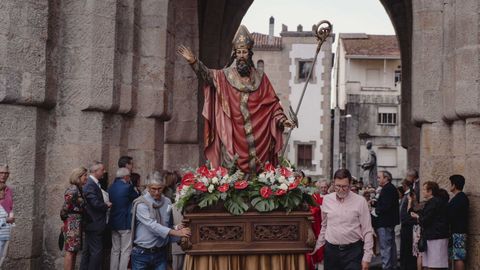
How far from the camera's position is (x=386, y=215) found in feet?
39.3

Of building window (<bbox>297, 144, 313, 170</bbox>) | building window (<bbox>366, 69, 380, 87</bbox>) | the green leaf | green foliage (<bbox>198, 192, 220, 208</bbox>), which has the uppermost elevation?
building window (<bbox>366, 69, 380, 87</bbox>)

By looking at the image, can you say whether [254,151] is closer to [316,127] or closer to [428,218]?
[428,218]

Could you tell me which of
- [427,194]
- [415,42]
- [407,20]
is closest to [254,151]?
[427,194]

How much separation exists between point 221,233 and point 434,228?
304 centimetres

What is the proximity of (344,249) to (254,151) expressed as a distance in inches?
87.4

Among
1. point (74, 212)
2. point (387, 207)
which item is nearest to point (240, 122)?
point (74, 212)

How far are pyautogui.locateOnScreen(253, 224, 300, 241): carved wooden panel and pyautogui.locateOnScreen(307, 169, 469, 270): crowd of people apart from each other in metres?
0.26

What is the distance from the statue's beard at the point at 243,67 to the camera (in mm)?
Result: 9164

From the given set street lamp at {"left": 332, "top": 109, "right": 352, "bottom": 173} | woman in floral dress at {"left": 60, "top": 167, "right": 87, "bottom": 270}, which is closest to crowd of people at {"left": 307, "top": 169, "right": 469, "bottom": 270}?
woman in floral dress at {"left": 60, "top": 167, "right": 87, "bottom": 270}

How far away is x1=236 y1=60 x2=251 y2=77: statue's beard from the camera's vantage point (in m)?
9.16

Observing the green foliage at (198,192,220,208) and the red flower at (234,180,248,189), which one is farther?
the red flower at (234,180,248,189)

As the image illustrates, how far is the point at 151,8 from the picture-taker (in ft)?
36.3

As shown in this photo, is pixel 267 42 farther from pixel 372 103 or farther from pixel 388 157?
pixel 388 157

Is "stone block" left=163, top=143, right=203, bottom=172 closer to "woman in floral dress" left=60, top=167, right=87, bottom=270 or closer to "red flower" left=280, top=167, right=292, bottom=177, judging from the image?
"woman in floral dress" left=60, top=167, right=87, bottom=270
